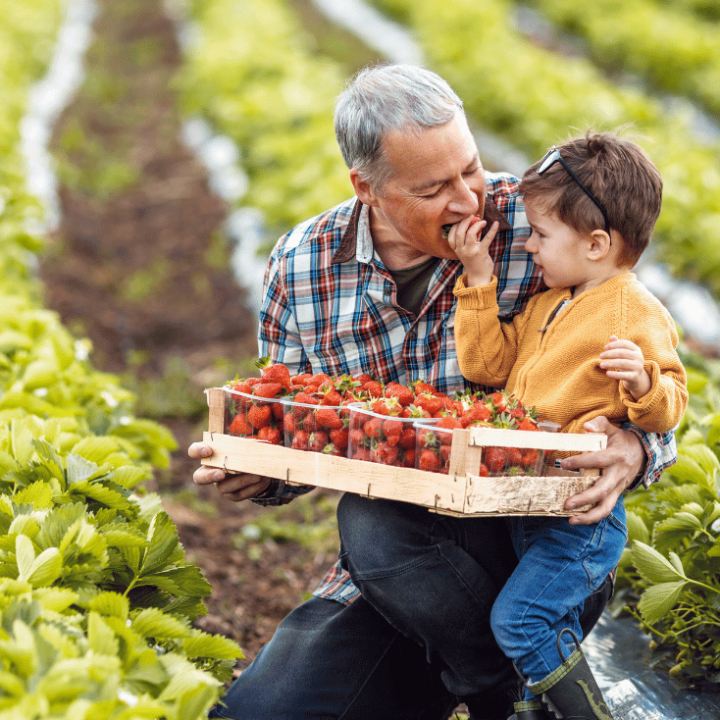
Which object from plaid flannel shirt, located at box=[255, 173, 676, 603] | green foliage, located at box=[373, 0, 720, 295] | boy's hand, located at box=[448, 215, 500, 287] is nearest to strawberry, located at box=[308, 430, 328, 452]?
plaid flannel shirt, located at box=[255, 173, 676, 603]

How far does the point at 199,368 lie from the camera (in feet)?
16.6

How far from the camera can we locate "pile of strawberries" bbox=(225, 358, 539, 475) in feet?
5.76

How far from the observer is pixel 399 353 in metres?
2.37

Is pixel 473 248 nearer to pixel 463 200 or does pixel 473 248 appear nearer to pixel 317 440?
pixel 463 200

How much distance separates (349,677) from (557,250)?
1200mm

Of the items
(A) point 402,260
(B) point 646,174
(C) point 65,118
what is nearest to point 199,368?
(A) point 402,260

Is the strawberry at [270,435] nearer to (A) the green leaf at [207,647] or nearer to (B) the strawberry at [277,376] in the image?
(B) the strawberry at [277,376]

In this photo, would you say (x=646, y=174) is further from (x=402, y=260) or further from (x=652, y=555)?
(x=652, y=555)

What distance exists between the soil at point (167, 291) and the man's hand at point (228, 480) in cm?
78

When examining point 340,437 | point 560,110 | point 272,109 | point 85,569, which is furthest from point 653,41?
point 85,569

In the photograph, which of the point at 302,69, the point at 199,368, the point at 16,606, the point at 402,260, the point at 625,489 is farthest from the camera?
the point at 302,69

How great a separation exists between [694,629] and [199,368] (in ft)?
11.4

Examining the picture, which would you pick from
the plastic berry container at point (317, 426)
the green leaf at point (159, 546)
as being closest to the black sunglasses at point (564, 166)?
the plastic berry container at point (317, 426)

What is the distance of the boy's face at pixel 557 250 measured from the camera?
202cm
